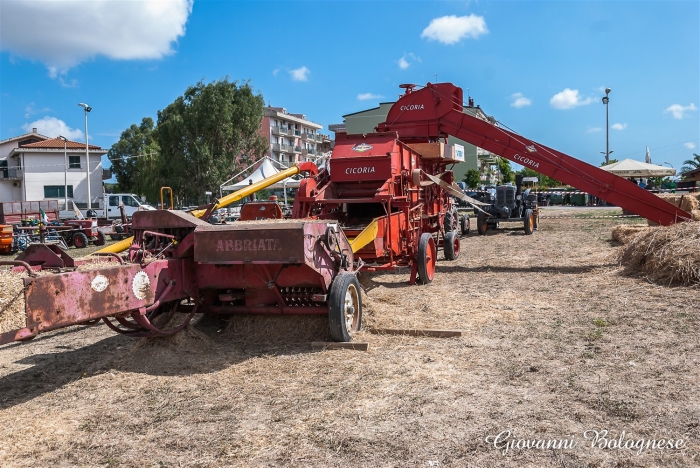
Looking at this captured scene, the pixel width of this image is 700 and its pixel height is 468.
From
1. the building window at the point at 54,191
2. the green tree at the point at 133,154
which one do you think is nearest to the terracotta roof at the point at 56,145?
the building window at the point at 54,191

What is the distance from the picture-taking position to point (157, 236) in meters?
5.75

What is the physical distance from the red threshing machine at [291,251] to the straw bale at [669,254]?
1.62 m

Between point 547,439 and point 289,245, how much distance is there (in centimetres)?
275

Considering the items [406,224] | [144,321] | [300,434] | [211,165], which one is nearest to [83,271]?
[144,321]

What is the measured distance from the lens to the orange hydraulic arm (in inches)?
431

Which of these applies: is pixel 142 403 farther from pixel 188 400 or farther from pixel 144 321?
pixel 144 321

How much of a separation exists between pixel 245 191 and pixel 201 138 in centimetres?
3621

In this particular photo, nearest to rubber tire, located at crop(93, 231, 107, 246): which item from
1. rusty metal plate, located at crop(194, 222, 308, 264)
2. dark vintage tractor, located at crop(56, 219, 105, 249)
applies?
dark vintage tractor, located at crop(56, 219, 105, 249)

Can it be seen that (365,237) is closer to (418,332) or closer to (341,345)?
(418,332)

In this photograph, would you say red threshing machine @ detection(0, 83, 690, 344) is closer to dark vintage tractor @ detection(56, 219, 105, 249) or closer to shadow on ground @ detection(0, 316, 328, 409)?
shadow on ground @ detection(0, 316, 328, 409)

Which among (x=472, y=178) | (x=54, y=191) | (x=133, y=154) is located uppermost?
(x=133, y=154)

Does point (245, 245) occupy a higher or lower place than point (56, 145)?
lower

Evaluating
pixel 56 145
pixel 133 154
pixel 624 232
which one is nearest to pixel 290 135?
pixel 133 154

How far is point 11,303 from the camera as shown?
367cm
